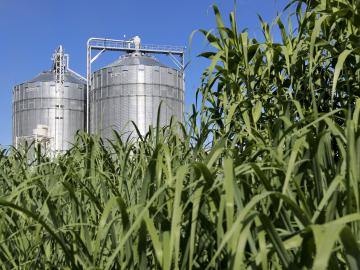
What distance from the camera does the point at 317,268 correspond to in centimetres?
52

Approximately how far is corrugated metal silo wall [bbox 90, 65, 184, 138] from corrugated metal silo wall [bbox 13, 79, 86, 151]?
114 centimetres

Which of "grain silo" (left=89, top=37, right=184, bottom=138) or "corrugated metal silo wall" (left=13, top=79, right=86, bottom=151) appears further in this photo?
"corrugated metal silo wall" (left=13, top=79, right=86, bottom=151)

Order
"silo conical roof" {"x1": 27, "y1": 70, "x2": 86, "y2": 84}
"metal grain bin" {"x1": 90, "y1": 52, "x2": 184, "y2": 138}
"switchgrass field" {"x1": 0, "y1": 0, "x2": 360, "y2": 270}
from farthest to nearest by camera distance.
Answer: "silo conical roof" {"x1": 27, "y1": 70, "x2": 86, "y2": 84} → "metal grain bin" {"x1": 90, "y1": 52, "x2": 184, "y2": 138} → "switchgrass field" {"x1": 0, "y1": 0, "x2": 360, "y2": 270}

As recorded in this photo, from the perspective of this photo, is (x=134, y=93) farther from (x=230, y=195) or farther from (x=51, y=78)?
(x=230, y=195)

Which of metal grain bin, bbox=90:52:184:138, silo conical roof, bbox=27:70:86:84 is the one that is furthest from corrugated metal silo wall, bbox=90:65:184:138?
silo conical roof, bbox=27:70:86:84

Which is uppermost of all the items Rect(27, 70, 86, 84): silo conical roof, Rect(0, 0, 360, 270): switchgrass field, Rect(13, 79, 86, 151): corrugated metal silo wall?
Rect(27, 70, 86, 84): silo conical roof

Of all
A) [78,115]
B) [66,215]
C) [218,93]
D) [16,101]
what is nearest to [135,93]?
[78,115]

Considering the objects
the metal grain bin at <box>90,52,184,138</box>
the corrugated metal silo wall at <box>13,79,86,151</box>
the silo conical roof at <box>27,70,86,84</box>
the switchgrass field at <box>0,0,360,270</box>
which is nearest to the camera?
the switchgrass field at <box>0,0,360,270</box>

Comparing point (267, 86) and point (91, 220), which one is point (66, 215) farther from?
point (267, 86)

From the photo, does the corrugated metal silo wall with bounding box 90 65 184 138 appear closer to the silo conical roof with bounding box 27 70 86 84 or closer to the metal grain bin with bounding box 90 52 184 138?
the metal grain bin with bounding box 90 52 184 138

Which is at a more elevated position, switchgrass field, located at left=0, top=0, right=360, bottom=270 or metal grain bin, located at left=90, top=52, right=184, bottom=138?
metal grain bin, located at left=90, top=52, right=184, bottom=138

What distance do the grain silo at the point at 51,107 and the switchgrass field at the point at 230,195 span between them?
1431 centimetres

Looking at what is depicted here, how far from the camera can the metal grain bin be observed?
1499 cm

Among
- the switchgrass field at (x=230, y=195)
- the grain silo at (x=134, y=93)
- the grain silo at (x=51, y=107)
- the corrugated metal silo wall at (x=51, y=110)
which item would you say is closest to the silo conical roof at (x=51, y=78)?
the grain silo at (x=51, y=107)
